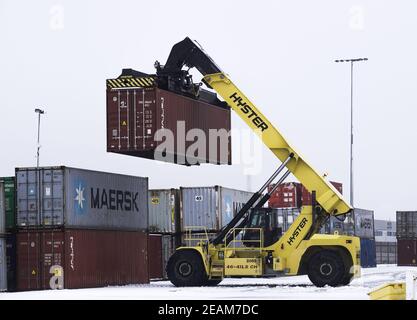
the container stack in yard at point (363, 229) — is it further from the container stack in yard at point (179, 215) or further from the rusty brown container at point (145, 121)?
the rusty brown container at point (145, 121)

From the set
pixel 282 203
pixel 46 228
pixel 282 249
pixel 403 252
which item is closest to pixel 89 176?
pixel 46 228

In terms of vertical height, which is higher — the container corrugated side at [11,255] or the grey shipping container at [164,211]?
the grey shipping container at [164,211]

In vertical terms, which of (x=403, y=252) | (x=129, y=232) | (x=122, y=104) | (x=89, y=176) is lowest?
(x=403, y=252)

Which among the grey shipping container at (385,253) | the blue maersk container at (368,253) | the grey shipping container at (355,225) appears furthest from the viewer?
the grey shipping container at (385,253)

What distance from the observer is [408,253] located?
6825 centimetres

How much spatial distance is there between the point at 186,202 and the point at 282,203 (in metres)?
23.5

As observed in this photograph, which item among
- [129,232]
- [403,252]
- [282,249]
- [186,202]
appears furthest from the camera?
[403,252]

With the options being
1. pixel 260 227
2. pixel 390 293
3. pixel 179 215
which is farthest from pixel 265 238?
pixel 390 293

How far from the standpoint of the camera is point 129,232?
34312mm

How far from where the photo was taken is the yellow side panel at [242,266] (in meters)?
29.2

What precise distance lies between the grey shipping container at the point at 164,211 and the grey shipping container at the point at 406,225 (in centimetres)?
3425

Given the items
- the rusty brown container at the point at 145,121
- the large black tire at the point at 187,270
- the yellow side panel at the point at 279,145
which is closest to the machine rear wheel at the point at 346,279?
the yellow side panel at the point at 279,145

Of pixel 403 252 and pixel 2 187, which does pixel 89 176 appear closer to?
pixel 2 187

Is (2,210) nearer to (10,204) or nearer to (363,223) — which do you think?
(10,204)
